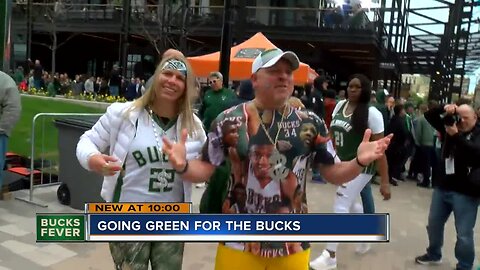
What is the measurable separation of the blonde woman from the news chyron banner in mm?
498

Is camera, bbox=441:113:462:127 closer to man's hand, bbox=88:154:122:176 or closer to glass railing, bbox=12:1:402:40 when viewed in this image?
man's hand, bbox=88:154:122:176

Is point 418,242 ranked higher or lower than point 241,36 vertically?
lower

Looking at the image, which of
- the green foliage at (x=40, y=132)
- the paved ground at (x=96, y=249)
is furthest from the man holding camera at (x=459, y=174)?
the green foliage at (x=40, y=132)

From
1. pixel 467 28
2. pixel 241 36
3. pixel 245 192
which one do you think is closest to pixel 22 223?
pixel 245 192

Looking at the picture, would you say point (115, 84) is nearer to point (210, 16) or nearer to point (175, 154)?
point (210, 16)

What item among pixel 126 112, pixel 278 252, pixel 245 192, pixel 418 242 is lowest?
pixel 418 242

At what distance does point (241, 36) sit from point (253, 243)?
79.4 feet

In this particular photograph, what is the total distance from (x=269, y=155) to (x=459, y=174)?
3154mm

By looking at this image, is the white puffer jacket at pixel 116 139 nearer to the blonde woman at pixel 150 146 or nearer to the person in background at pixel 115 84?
the blonde woman at pixel 150 146

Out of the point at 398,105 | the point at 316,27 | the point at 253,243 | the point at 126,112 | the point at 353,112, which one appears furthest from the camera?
the point at 316,27

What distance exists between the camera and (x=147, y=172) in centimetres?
278

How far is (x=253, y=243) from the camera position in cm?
238

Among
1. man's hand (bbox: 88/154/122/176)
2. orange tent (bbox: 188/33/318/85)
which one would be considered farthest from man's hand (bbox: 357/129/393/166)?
orange tent (bbox: 188/33/318/85)

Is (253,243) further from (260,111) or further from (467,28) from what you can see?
(467,28)
